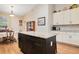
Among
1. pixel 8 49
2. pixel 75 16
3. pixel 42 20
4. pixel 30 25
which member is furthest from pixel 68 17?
pixel 8 49

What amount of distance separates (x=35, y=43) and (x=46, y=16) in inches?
27.6

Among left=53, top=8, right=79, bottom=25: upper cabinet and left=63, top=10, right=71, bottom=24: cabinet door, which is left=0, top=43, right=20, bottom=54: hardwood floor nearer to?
left=53, top=8, right=79, bottom=25: upper cabinet

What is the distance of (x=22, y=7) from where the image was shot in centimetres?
247

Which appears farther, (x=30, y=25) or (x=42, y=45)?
(x=30, y=25)

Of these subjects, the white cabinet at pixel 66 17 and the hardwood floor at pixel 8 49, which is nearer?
the hardwood floor at pixel 8 49

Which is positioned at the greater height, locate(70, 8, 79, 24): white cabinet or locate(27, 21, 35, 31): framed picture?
locate(70, 8, 79, 24): white cabinet

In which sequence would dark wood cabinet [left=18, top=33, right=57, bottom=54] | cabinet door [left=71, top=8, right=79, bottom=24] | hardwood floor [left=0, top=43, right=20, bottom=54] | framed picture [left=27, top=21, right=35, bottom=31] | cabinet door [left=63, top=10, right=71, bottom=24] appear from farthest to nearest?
cabinet door [left=63, top=10, right=71, bottom=24], cabinet door [left=71, top=8, right=79, bottom=24], framed picture [left=27, top=21, right=35, bottom=31], hardwood floor [left=0, top=43, right=20, bottom=54], dark wood cabinet [left=18, top=33, right=57, bottom=54]

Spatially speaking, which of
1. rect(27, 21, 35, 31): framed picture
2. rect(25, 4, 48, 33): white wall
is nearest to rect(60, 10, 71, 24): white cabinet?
rect(25, 4, 48, 33): white wall

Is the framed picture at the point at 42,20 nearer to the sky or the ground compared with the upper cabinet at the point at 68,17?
nearer to the ground

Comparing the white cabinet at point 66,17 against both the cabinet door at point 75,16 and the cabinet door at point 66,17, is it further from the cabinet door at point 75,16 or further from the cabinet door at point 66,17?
the cabinet door at point 75,16

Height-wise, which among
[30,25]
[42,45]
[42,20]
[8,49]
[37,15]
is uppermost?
[37,15]

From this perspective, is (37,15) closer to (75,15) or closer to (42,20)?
(42,20)

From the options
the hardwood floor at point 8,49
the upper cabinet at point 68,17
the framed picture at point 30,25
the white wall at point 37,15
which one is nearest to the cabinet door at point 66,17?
the upper cabinet at point 68,17
